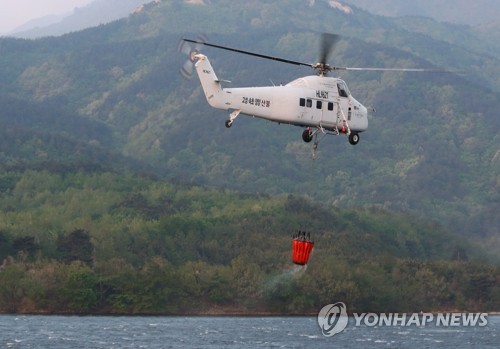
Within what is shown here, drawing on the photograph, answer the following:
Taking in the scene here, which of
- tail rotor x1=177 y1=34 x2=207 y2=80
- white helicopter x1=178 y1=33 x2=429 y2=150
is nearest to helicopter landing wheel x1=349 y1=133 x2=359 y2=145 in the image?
white helicopter x1=178 y1=33 x2=429 y2=150

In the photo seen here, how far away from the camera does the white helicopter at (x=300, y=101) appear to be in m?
85.4

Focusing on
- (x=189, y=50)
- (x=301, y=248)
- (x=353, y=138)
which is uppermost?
(x=189, y=50)

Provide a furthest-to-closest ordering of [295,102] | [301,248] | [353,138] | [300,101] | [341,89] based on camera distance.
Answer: [353,138]
[341,89]
[300,101]
[295,102]
[301,248]

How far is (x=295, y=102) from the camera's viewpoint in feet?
288

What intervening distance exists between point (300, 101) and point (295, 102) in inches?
16.9

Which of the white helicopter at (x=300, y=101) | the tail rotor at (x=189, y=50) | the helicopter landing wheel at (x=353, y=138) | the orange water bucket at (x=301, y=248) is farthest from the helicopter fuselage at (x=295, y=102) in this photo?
the orange water bucket at (x=301, y=248)

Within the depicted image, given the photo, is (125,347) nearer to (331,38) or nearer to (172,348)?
(172,348)

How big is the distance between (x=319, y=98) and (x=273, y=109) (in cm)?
387

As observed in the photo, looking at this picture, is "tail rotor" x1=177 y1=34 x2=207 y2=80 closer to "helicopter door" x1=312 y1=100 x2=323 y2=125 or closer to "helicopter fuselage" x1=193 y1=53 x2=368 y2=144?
"helicopter fuselage" x1=193 y1=53 x2=368 y2=144

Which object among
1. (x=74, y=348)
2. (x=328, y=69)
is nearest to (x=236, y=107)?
(x=328, y=69)

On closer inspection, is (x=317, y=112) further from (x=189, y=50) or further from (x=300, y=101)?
(x=189, y=50)

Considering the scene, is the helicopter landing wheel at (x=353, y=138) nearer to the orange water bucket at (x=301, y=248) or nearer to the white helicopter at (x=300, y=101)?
the white helicopter at (x=300, y=101)

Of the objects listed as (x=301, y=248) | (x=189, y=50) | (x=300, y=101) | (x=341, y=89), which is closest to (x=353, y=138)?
(x=341, y=89)

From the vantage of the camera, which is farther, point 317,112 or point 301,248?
point 317,112
